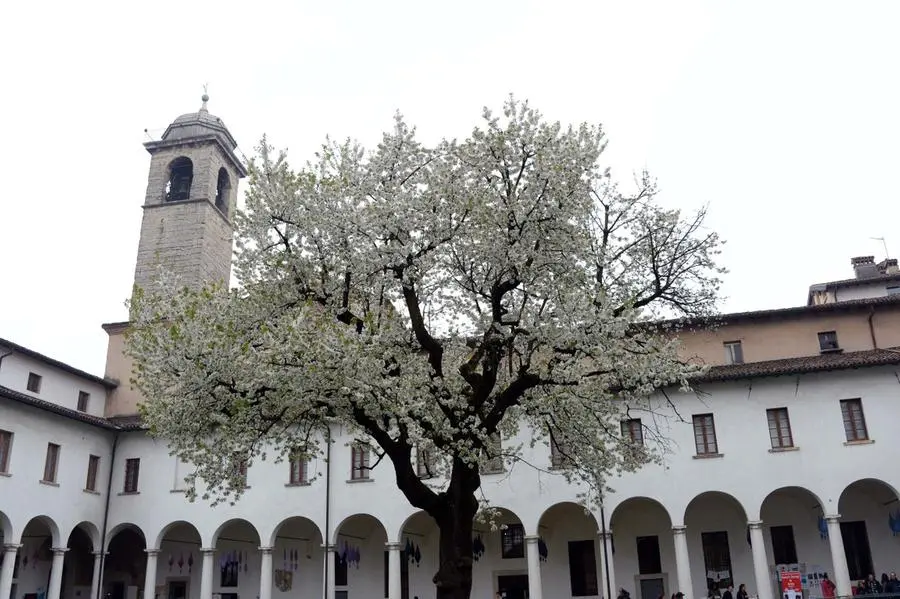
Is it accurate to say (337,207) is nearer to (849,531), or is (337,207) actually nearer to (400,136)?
(400,136)

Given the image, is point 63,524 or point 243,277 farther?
point 63,524

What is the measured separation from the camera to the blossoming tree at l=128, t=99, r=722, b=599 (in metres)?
15.3

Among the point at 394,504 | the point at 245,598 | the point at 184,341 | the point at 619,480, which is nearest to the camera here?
the point at 184,341

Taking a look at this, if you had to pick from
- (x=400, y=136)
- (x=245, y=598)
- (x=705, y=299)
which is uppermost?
(x=400, y=136)

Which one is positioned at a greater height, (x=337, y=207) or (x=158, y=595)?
(x=337, y=207)

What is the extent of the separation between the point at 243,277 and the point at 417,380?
15.8 feet

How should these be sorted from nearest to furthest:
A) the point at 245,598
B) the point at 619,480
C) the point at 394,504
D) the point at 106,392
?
the point at 619,480
the point at 394,504
the point at 245,598
the point at 106,392

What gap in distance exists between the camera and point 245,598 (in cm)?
3241

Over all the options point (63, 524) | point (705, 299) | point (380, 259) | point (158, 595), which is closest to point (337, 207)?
point (380, 259)

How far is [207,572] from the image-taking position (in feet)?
98.0

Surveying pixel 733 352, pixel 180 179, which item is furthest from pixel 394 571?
pixel 180 179

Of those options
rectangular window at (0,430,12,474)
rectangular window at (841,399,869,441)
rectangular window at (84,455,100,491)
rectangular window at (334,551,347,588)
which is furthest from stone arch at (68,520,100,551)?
rectangular window at (841,399,869,441)

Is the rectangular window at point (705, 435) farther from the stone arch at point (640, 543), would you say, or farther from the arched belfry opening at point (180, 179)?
the arched belfry opening at point (180, 179)

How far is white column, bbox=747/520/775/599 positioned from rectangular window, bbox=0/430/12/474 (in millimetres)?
24790
